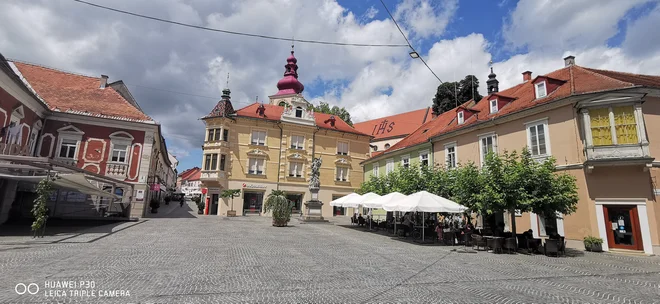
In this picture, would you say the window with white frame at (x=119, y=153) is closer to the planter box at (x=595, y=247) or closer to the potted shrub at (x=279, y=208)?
the potted shrub at (x=279, y=208)

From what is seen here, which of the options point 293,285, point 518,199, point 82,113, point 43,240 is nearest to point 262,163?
point 82,113

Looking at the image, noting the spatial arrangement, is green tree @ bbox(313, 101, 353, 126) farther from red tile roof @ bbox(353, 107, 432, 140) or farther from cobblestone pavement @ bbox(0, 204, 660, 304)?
cobblestone pavement @ bbox(0, 204, 660, 304)

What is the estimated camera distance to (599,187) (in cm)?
1477

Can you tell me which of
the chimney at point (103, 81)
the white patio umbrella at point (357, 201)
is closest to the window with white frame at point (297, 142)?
the white patio umbrella at point (357, 201)

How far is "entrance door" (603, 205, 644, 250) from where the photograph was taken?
14094 millimetres

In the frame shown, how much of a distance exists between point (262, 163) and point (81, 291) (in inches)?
1130

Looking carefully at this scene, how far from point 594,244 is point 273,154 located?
91.2 feet

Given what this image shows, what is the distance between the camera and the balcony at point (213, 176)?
3152cm

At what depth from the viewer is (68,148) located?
72.3 feet

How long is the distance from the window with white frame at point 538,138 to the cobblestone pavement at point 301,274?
649 cm

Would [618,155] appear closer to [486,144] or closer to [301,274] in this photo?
[486,144]

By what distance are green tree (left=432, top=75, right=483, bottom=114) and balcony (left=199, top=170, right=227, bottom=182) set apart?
102 feet

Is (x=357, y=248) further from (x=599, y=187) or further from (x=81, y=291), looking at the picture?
(x=599, y=187)

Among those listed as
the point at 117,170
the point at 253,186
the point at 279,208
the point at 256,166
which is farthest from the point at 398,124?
the point at 117,170
